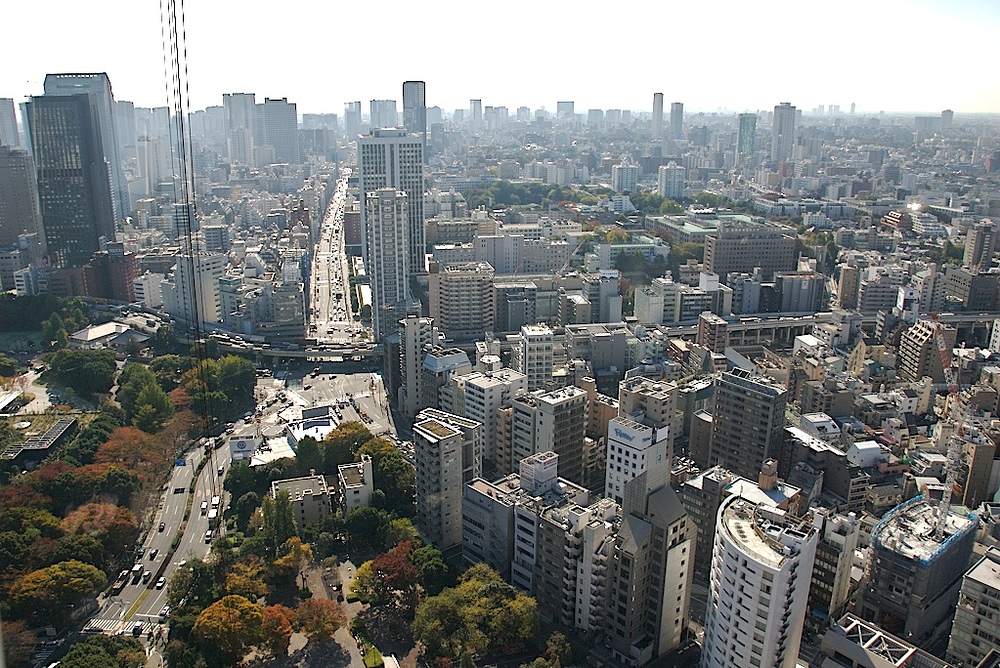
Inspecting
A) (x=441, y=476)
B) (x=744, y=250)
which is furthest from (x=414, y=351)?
(x=744, y=250)

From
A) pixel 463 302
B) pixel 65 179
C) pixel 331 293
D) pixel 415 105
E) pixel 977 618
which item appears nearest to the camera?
pixel 977 618

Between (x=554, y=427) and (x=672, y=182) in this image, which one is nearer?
(x=554, y=427)

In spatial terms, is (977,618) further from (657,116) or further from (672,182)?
(657,116)

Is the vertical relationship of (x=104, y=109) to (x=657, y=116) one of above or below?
below

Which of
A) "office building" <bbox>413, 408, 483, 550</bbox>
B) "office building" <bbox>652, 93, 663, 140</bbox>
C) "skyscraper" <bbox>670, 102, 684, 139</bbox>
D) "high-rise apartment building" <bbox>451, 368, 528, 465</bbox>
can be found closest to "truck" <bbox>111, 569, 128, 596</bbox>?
"office building" <bbox>413, 408, 483, 550</bbox>

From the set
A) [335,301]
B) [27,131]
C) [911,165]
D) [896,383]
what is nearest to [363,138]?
[335,301]
